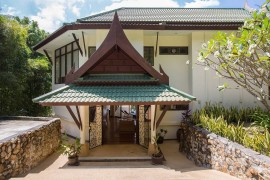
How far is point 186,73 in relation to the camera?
1220cm

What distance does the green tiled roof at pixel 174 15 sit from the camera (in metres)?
12.4

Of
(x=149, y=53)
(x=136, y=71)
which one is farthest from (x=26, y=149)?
(x=149, y=53)

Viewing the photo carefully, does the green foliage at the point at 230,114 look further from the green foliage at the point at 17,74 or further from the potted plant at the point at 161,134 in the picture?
the green foliage at the point at 17,74

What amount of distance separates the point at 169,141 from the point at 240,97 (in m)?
4.47

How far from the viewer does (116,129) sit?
13.8m

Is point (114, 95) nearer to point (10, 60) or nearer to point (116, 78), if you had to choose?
point (116, 78)

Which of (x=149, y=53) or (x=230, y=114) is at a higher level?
(x=149, y=53)

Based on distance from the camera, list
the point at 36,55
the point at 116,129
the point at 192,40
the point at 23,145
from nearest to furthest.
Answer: the point at 23,145 → the point at 192,40 → the point at 116,129 → the point at 36,55

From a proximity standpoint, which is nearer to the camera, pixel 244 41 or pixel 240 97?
pixel 244 41

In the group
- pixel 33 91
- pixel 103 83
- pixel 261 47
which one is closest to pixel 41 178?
pixel 103 83

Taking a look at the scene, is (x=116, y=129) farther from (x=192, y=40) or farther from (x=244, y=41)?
(x=244, y=41)

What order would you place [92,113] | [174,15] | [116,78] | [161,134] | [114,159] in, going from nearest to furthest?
1. [114,159]
2. [116,78]
3. [92,113]
4. [161,134]
5. [174,15]

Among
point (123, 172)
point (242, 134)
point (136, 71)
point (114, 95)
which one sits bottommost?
point (123, 172)

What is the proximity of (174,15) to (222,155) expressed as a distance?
31.8 feet
